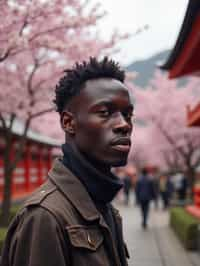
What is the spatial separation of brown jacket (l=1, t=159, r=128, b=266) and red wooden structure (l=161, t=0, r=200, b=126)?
17.2 ft

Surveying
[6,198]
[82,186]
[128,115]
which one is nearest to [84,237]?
[82,186]

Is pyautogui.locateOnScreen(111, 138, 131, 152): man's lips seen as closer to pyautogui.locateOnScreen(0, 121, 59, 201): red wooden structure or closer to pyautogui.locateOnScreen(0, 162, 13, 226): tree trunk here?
pyautogui.locateOnScreen(0, 162, 13, 226): tree trunk

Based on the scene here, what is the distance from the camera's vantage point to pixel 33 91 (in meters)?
12.3

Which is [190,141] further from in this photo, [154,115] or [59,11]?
[59,11]

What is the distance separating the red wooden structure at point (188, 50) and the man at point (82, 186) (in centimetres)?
499

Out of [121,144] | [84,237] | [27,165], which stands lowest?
[27,165]

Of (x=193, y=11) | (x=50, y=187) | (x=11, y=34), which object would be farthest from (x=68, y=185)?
(x=11, y=34)

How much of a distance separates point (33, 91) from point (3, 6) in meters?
4.02

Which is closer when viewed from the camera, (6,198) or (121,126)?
(121,126)

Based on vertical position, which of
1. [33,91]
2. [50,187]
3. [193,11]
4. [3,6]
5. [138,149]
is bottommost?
[138,149]

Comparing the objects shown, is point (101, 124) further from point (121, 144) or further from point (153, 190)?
point (153, 190)

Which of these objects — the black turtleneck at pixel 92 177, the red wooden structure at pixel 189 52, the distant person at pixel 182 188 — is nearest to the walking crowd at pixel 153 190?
the distant person at pixel 182 188

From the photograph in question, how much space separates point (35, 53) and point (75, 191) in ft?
37.0

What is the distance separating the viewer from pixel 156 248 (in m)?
9.91
